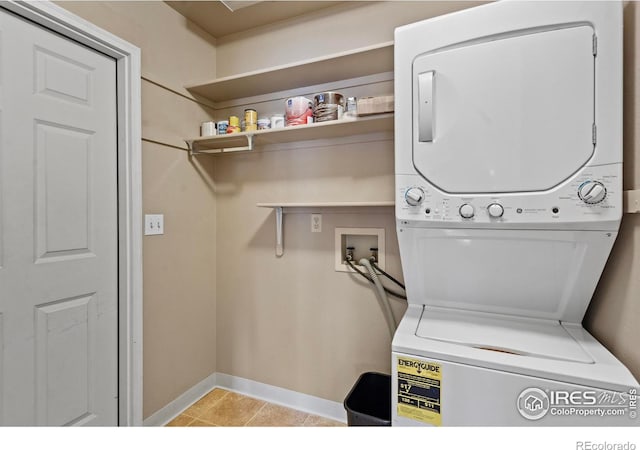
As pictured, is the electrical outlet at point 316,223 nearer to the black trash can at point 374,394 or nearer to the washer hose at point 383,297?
the washer hose at point 383,297

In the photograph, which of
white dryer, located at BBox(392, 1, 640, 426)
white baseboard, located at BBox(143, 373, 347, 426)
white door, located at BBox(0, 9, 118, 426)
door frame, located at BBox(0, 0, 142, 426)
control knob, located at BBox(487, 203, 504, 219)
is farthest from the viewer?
white baseboard, located at BBox(143, 373, 347, 426)

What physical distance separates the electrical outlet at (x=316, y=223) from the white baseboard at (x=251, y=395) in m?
1.01

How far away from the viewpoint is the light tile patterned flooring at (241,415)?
1.73m

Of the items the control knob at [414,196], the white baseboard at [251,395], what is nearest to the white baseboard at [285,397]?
the white baseboard at [251,395]

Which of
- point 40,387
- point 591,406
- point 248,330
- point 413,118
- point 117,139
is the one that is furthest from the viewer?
point 248,330

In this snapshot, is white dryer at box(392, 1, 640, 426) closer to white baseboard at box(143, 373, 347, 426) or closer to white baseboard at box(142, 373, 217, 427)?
white baseboard at box(143, 373, 347, 426)

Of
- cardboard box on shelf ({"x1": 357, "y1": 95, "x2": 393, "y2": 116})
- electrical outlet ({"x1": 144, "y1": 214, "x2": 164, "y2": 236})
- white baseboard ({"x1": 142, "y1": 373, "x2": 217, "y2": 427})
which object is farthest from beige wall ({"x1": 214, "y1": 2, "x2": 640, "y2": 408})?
electrical outlet ({"x1": 144, "y1": 214, "x2": 164, "y2": 236})

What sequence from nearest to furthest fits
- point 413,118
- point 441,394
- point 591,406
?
point 591,406, point 441,394, point 413,118

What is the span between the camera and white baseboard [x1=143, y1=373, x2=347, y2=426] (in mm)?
1756

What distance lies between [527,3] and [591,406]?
121 centimetres

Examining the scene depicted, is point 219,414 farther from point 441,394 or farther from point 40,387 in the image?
point 441,394

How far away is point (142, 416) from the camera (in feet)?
5.29

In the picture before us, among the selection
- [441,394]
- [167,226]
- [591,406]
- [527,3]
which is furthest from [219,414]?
[527,3]

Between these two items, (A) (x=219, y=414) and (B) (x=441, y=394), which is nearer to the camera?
Result: (B) (x=441, y=394)
